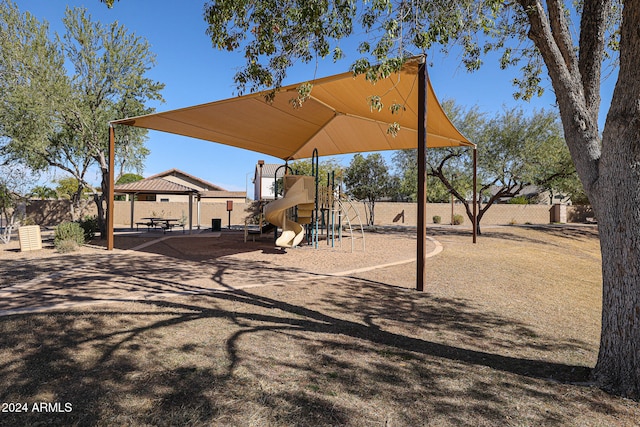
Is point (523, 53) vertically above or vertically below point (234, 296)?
above

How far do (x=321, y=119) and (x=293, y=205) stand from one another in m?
2.64

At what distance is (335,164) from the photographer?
32688 mm

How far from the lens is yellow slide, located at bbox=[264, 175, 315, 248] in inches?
380

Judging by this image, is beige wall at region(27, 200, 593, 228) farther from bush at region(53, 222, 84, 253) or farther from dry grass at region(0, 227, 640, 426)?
dry grass at region(0, 227, 640, 426)

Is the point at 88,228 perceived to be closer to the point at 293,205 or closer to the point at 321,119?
the point at 293,205

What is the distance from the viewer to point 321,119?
10031 mm

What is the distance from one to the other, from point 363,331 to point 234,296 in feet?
6.94

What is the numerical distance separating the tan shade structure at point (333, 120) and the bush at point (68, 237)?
1024mm

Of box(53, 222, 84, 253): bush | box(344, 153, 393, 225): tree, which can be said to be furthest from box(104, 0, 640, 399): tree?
box(344, 153, 393, 225): tree

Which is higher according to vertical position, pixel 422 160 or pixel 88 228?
pixel 422 160

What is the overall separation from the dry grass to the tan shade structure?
1692mm

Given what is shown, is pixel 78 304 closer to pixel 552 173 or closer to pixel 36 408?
pixel 36 408

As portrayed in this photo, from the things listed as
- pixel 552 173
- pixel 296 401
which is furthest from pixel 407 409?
pixel 552 173

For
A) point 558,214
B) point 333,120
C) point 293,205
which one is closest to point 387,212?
point 558,214
